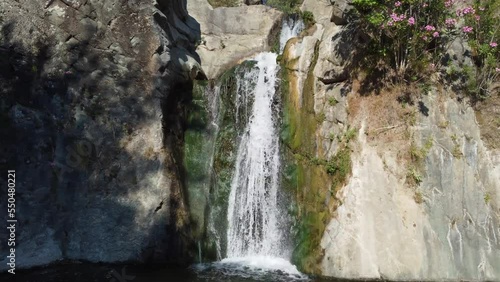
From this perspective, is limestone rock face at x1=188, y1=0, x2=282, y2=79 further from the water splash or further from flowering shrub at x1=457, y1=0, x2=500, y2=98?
flowering shrub at x1=457, y1=0, x2=500, y2=98

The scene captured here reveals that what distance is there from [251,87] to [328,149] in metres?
3.19

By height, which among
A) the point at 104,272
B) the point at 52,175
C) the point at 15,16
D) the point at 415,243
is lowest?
the point at 104,272

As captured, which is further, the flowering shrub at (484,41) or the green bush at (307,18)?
the green bush at (307,18)

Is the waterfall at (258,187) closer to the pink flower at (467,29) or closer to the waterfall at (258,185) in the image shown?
the waterfall at (258,185)

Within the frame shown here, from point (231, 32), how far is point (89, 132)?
7.17m

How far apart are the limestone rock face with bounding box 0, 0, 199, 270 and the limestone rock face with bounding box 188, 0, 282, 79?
3220 millimetres

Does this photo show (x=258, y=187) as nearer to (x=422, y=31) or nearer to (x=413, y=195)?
(x=413, y=195)

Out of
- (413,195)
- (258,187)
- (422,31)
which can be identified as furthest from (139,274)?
(422,31)

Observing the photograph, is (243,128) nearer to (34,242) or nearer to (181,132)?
(181,132)

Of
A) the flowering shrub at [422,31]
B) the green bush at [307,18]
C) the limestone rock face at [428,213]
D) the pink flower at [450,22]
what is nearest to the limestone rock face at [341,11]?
the flowering shrub at [422,31]

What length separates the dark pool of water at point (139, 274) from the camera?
24.4 feet

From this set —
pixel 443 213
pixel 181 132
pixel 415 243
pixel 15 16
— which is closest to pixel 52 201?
pixel 181 132

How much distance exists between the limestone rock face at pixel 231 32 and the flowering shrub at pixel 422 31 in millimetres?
5316

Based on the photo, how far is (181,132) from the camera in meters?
10.2
